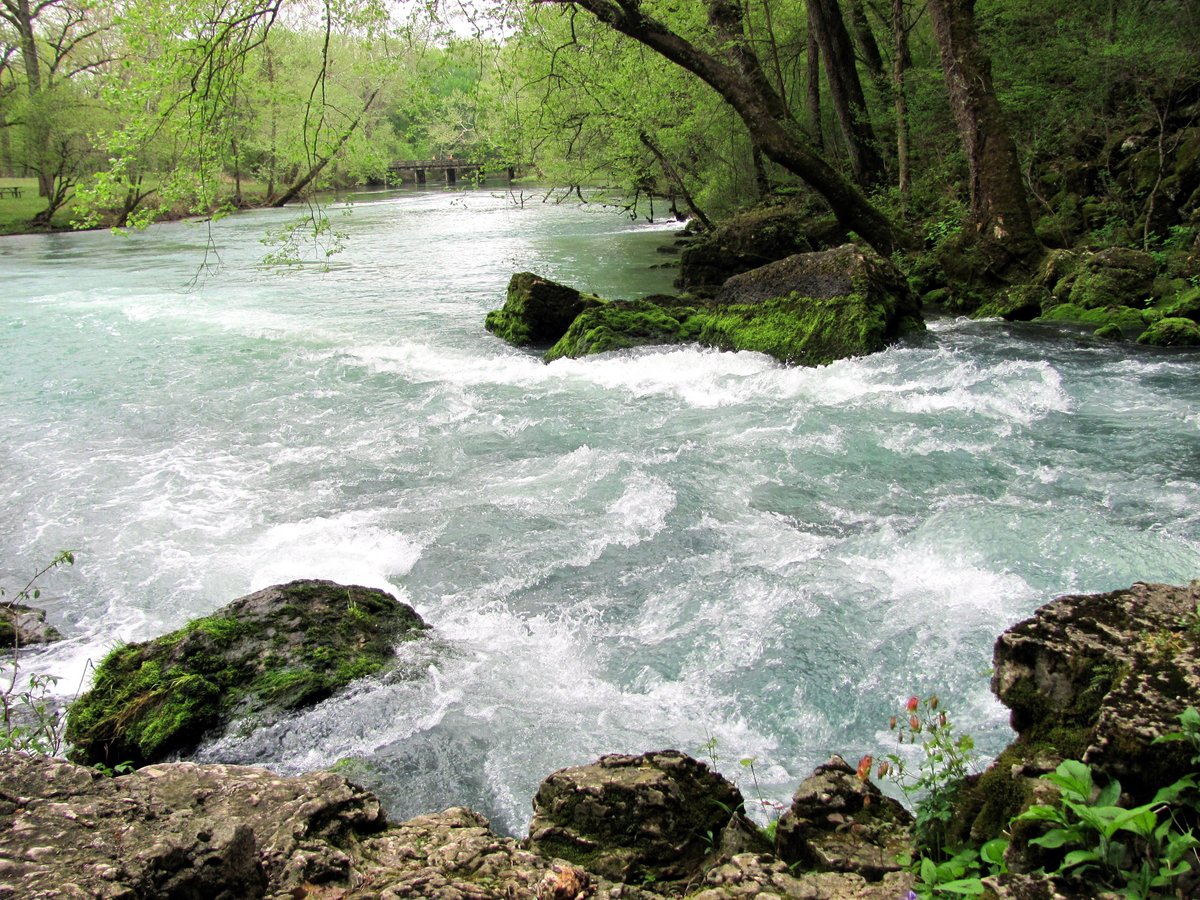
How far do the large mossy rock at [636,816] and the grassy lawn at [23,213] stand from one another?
43.7m

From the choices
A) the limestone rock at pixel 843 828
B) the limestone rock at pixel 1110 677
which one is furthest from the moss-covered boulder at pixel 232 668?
the limestone rock at pixel 1110 677

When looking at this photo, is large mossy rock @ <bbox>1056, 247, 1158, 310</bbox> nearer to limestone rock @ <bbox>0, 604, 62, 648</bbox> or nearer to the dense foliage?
the dense foliage

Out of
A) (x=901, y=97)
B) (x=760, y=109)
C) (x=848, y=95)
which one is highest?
(x=848, y=95)

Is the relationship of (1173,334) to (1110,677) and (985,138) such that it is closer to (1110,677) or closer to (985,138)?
(985,138)

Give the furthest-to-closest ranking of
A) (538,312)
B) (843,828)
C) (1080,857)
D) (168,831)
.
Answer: (538,312) → (843,828) → (168,831) → (1080,857)

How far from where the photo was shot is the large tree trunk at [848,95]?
A: 17.8 m

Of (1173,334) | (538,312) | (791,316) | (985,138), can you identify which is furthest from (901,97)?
(538,312)

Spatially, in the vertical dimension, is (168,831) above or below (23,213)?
below

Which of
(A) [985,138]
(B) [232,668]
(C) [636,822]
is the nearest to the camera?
(C) [636,822]

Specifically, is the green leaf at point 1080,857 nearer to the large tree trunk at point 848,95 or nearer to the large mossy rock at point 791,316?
the large mossy rock at point 791,316

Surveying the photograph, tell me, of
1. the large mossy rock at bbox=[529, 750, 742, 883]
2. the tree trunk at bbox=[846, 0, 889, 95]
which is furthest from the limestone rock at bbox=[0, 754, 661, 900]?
the tree trunk at bbox=[846, 0, 889, 95]

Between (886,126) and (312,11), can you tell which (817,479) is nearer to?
(312,11)

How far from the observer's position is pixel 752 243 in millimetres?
17391

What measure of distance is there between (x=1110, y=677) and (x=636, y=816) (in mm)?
1688
